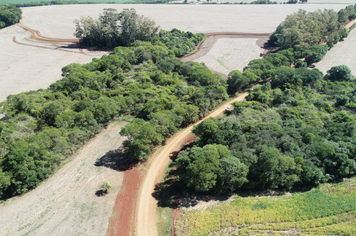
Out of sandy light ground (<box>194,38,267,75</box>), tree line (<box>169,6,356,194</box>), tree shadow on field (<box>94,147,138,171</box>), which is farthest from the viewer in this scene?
sandy light ground (<box>194,38,267,75</box>)

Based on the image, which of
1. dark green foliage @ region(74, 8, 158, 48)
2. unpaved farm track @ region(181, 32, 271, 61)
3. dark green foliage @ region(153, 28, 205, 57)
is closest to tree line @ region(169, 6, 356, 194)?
unpaved farm track @ region(181, 32, 271, 61)

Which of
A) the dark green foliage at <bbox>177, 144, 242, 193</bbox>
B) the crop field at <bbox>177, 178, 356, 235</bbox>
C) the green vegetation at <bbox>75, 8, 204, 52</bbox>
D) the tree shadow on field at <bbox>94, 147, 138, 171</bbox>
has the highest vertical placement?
the green vegetation at <bbox>75, 8, 204, 52</bbox>

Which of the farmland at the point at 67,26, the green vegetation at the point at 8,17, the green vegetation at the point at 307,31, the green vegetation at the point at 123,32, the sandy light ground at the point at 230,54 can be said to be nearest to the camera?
the farmland at the point at 67,26

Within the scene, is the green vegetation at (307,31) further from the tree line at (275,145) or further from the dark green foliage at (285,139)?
the dark green foliage at (285,139)

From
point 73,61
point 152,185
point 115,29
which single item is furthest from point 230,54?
point 152,185

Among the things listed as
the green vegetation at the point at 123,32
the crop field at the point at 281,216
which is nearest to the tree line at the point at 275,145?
the crop field at the point at 281,216

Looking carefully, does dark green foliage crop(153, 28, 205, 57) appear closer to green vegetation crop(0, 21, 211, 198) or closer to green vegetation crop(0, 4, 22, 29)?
green vegetation crop(0, 21, 211, 198)

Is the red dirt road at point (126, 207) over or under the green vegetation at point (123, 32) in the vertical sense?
under

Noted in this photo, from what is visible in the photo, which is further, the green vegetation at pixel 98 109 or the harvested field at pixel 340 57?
the harvested field at pixel 340 57
